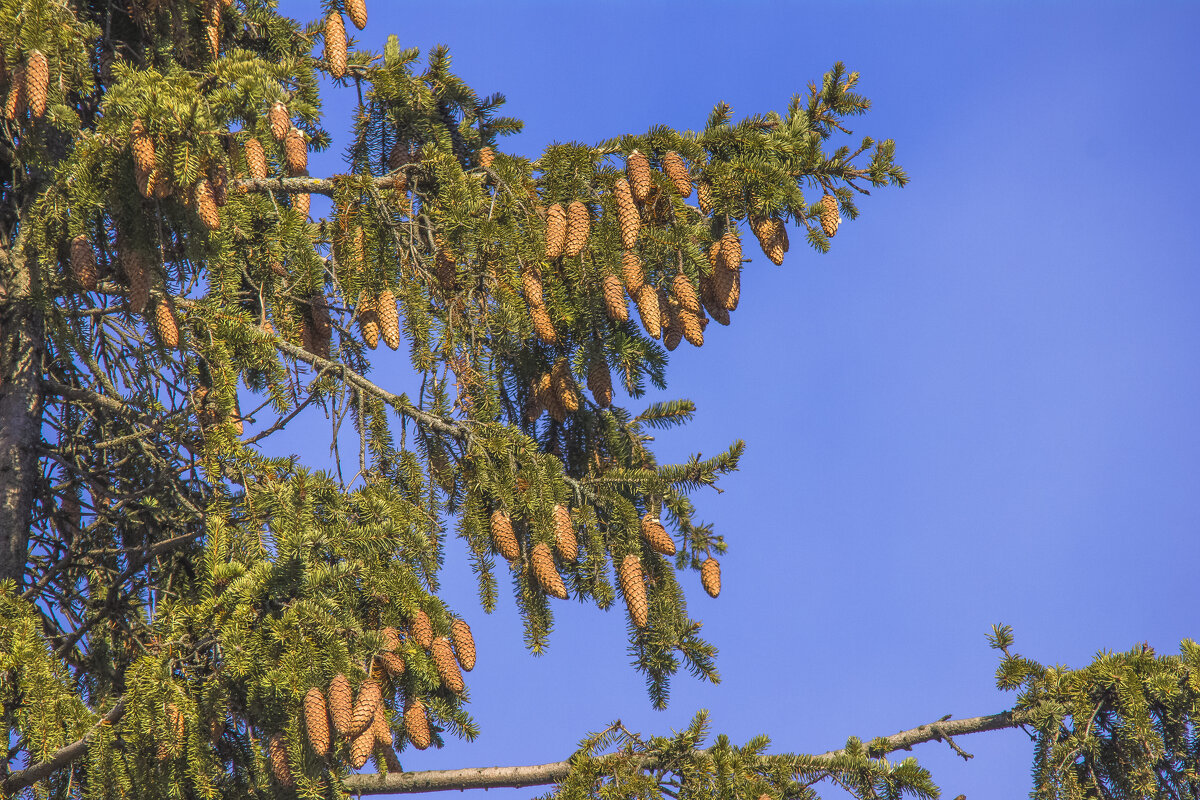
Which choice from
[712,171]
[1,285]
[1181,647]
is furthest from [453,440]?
[1181,647]

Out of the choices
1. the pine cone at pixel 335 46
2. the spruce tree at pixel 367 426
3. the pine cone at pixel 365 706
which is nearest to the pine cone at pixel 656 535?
the spruce tree at pixel 367 426

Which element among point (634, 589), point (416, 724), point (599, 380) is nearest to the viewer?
point (416, 724)

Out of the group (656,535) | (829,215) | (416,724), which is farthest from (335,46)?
(416,724)

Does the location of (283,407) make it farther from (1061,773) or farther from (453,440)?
(1061,773)

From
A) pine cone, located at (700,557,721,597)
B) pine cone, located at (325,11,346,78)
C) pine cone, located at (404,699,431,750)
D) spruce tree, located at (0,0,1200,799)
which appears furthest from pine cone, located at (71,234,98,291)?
pine cone, located at (700,557,721,597)

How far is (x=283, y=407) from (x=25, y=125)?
1.74m

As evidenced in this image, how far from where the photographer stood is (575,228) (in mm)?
4512

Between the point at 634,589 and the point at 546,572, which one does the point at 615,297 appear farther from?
the point at 634,589

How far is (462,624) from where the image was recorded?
4.30 meters

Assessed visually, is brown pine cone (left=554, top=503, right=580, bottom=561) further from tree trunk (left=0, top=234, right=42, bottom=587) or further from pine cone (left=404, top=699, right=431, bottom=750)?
tree trunk (left=0, top=234, right=42, bottom=587)

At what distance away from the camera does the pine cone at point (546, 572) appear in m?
4.52

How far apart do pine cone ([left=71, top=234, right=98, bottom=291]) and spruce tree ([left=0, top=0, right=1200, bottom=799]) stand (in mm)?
12

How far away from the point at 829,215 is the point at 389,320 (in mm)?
1897

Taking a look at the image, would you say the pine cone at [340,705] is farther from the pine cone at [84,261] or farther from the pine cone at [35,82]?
the pine cone at [35,82]
